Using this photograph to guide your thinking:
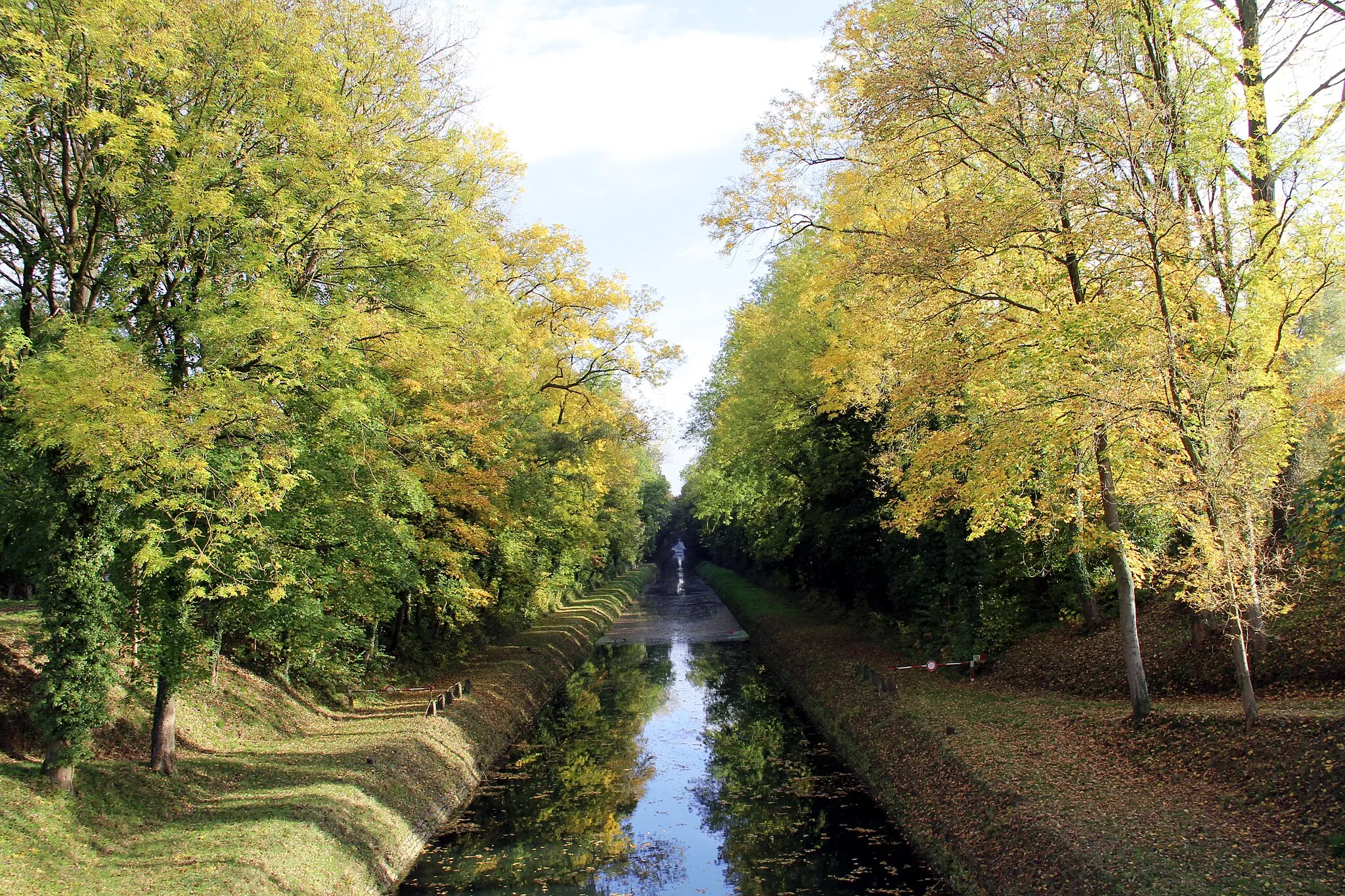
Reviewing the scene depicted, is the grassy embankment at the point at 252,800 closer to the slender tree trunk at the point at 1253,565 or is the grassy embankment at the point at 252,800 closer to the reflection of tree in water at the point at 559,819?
the reflection of tree in water at the point at 559,819

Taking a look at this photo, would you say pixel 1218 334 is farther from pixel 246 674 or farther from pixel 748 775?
pixel 246 674

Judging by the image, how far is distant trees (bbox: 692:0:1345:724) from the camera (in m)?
10.3

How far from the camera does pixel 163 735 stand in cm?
1227

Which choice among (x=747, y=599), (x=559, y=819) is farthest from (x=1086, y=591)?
(x=747, y=599)

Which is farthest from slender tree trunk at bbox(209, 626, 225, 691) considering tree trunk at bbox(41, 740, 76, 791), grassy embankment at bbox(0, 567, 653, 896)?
tree trunk at bbox(41, 740, 76, 791)

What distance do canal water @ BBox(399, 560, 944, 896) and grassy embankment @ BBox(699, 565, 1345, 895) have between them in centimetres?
87

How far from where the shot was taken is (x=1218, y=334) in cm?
1057

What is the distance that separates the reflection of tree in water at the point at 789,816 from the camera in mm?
11344

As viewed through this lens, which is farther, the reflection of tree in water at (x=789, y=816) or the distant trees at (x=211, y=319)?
the reflection of tree in water at (x=789, y=816)

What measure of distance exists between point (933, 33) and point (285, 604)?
12557 millimetres

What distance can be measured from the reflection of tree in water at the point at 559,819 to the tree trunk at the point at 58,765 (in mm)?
4450

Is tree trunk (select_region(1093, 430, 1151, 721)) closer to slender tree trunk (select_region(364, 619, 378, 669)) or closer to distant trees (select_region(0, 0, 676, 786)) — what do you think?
distant trees (select_region(0, 0, 676, 786))

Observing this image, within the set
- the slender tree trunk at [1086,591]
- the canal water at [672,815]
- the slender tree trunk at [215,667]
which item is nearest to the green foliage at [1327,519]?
the slender tree trunk at [1086,591]

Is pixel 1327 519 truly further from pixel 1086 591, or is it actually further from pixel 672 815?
pixel 672 815
